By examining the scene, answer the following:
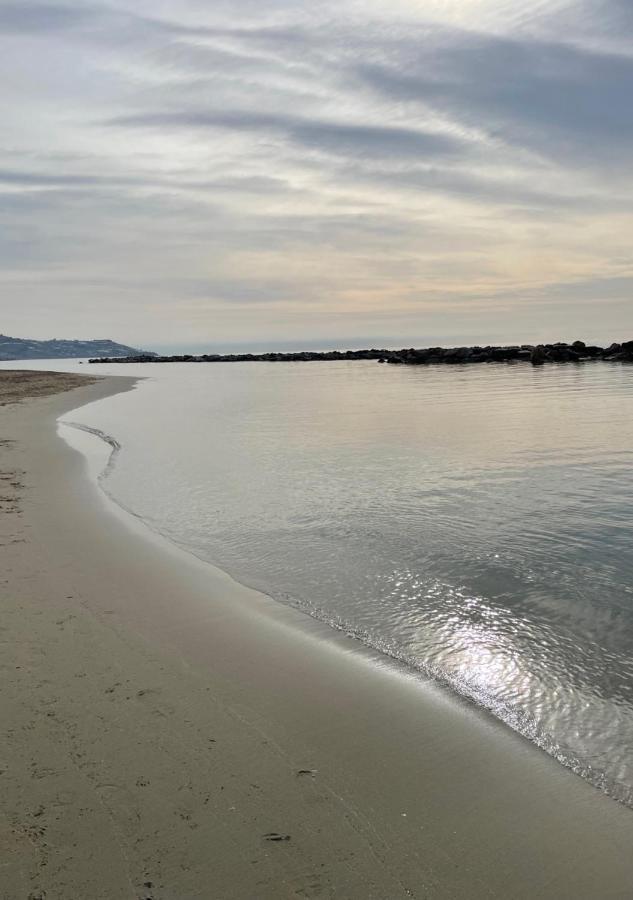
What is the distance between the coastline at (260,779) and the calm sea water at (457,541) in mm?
516

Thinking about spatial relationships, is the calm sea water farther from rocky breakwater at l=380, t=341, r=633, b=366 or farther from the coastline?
rocky breakwater at l=380, t=341, r=633, b=366

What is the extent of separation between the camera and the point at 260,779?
10.9 ft

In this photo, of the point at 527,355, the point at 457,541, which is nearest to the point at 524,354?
the point at 527,355

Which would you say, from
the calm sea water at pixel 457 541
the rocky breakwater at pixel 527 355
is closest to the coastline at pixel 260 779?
the calm sea water at pixel 457 541

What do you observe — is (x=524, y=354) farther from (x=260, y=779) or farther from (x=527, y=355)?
(x=260, y=779)

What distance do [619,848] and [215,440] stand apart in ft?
53.6

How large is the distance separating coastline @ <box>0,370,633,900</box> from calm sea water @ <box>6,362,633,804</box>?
1.69ft

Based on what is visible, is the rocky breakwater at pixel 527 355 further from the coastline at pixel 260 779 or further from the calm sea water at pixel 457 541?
the coastline at pixel 260 779

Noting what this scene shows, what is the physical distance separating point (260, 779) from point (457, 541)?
4.99 metres

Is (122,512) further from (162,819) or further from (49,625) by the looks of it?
(162,819)

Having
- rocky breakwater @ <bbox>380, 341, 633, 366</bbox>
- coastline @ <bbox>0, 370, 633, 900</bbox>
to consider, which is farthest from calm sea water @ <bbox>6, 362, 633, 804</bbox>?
rocky breakwater @ <bbox>380, 341, 633, 366</bbox>

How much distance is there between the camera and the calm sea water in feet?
14.8

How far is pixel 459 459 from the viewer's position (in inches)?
532

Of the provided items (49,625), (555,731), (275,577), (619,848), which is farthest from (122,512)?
(619,848)
